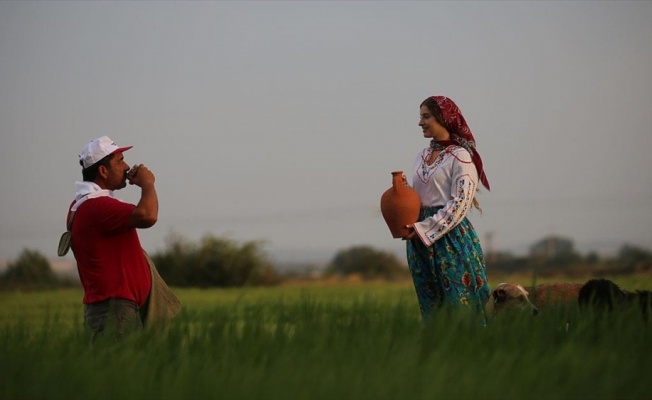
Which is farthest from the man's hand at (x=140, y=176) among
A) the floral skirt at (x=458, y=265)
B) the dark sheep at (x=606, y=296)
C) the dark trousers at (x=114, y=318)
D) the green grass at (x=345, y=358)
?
the dark sheep at (x=606, y=296)

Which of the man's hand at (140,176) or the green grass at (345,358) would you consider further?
the man's hand at (140,176)

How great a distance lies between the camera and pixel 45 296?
50.1 feet

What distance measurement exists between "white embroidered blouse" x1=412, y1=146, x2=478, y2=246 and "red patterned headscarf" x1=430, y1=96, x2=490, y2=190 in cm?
9

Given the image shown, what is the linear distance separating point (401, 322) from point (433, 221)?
77cm

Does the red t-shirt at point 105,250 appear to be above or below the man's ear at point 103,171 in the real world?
below

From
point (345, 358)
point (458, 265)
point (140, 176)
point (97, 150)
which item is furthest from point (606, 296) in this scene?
point (97, 150)

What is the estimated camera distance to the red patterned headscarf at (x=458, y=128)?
6.30 metres

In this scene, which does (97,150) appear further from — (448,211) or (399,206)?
(448,211)

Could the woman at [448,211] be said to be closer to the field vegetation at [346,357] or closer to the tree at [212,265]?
the field vegetation at [346,357]

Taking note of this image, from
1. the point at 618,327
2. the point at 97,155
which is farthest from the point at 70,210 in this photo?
the point at 618,327

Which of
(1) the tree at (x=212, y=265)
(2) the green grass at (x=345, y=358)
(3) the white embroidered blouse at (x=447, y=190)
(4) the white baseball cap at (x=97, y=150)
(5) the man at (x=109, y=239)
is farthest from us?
(1) the tree at (x=212, y=265)

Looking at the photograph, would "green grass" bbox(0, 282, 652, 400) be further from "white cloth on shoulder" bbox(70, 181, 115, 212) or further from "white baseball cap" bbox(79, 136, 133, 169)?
"white baseball cap" bbox(79, 136, 133, 169)

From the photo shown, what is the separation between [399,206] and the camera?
629 centimetres

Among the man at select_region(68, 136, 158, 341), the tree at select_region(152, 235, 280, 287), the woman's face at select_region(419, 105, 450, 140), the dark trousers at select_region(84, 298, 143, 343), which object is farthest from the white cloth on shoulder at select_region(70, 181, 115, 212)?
the tree at select_region(152, 235, 280, 287)
